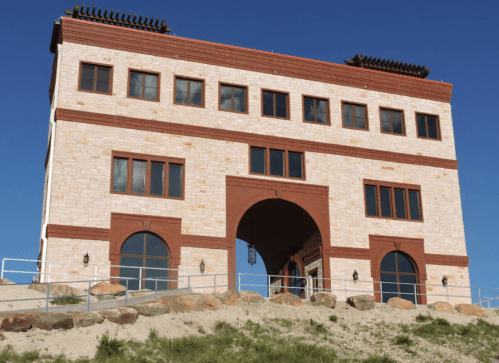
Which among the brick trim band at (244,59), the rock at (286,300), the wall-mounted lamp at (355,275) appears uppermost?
the brick trim band at (244,59)

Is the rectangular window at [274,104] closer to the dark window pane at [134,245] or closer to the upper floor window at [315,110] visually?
the upper floor window at [315,110]

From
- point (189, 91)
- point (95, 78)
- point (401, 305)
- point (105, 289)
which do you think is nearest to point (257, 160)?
point (189, 91)

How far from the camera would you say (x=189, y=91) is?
3384 centimetres

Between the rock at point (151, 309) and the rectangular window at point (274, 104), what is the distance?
46.8 feet

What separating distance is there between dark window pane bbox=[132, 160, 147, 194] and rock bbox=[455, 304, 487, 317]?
1514cm

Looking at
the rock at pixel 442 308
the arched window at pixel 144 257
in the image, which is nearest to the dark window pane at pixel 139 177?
the arched window at pixel 144 257

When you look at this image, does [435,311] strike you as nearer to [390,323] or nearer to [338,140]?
[390,323]

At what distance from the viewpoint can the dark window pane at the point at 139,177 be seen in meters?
31.3

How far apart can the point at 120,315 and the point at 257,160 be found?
13.9 metres

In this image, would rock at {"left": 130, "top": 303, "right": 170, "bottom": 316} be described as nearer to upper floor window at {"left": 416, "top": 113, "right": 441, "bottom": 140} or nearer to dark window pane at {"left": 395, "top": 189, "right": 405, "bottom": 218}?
dark window pane at {"left": 395, "top": 189, "right": 405, "bottom": 218}

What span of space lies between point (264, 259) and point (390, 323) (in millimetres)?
15922

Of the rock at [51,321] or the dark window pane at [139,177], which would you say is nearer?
the rock at [51,321]

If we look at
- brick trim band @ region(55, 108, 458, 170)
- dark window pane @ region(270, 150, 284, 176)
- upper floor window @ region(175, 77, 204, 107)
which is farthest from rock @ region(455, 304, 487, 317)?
upper floor window @ region(175, 77, 204, 107)

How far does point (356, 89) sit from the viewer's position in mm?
36969
